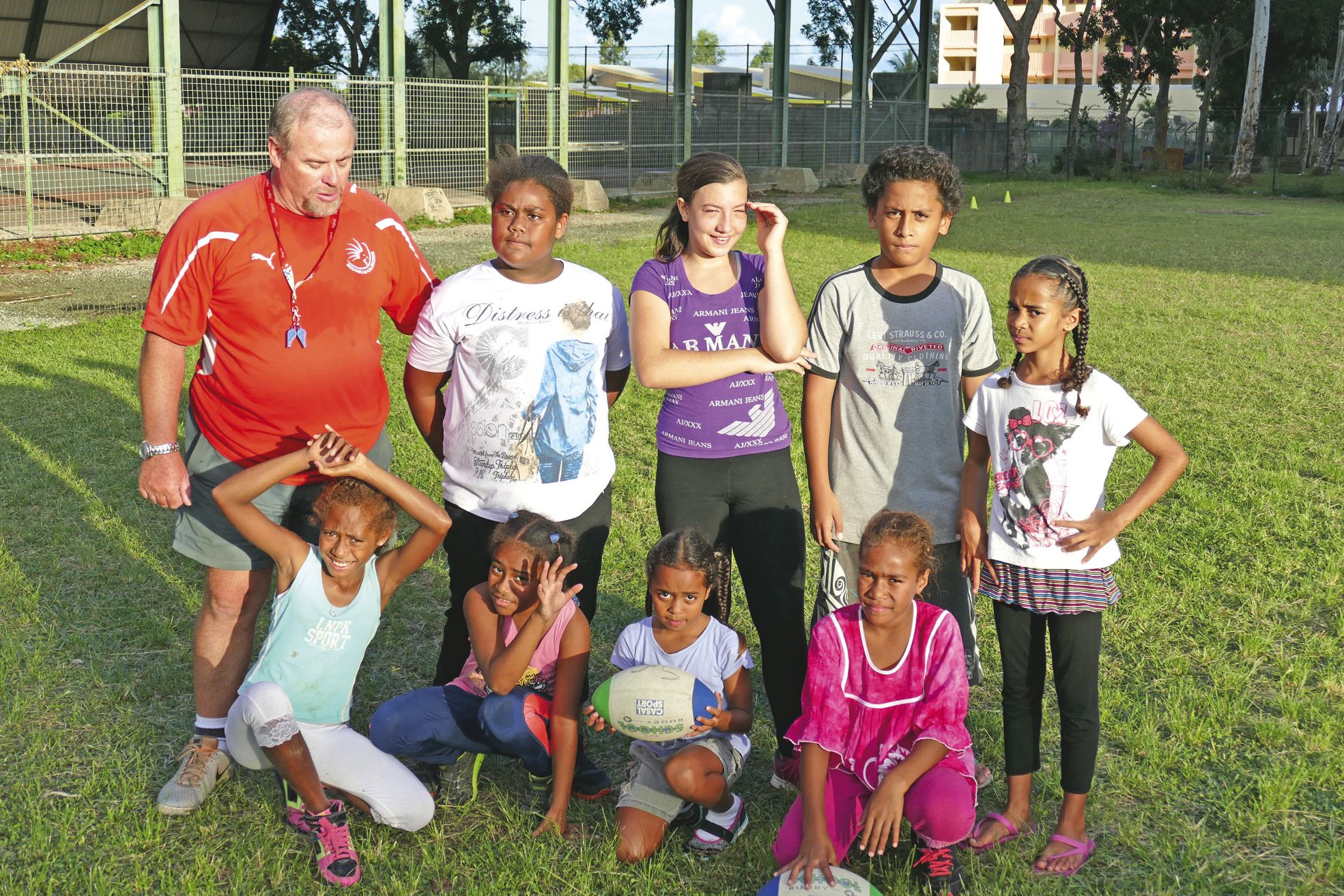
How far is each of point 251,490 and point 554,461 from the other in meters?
0.85

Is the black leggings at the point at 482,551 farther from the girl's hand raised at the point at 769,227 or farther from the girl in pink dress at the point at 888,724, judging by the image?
the girl's hand raised at the point at 769,227

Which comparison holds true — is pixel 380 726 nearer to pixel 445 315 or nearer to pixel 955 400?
pixel 445 315

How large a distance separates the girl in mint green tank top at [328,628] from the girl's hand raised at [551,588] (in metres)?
0.35

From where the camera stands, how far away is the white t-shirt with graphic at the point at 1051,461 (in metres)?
3.13

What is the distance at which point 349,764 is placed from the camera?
327cm

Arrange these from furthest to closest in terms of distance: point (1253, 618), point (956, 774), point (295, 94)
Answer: point (1253, 618), point (295, 94), point (956, 774)

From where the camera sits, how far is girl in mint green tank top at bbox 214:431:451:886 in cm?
321

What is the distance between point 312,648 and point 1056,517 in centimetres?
210

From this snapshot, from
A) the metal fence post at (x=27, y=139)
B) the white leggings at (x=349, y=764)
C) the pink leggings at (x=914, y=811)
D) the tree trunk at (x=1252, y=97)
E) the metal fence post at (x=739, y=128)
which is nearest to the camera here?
the pink leggings at (x=914, y=811)

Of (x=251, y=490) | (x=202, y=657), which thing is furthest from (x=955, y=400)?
(x=202, y=657)

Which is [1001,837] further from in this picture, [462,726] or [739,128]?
[739,128]

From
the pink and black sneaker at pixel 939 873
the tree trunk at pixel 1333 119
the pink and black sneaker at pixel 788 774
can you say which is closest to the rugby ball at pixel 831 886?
the pink and black sneaker at pixel 939 873

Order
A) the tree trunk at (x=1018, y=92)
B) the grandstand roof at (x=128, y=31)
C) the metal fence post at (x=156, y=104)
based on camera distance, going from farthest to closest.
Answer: the tree trunk at (x=1018, y=92)
the grandstand roof at (x=128, y=31)
the metal fence post at (x=156, y=104)

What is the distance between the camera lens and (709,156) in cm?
334
